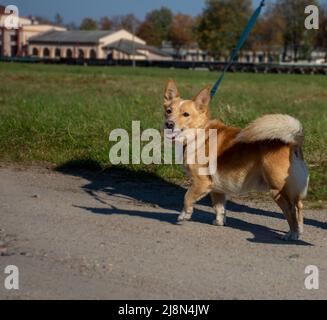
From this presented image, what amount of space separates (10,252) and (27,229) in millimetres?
827

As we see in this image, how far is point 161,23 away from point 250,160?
501ft

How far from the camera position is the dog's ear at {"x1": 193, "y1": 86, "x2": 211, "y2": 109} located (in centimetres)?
774

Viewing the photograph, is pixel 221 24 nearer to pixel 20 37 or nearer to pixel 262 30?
pixel 262 30

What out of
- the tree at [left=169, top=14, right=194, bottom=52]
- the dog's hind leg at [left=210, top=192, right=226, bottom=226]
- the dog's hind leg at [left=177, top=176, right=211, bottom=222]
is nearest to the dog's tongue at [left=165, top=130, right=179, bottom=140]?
the dog's hind leg at [left=177, top=176, right=211, bottom=222]

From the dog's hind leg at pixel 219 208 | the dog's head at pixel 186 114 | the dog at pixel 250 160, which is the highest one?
the dog's head at pixel 186 114

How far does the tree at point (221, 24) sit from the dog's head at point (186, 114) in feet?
346

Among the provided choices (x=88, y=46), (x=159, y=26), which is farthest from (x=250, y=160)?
(x=159, y=26)

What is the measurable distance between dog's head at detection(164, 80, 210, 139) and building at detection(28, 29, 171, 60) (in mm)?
128344

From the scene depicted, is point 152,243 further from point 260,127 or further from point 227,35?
point 227,35

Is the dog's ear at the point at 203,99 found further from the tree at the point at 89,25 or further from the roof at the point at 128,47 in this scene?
the tree at the point at 89,25

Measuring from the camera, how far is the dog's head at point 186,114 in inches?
302

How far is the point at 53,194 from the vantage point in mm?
9219

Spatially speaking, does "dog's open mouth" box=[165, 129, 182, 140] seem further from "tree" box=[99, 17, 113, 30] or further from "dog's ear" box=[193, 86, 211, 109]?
"tree" box=[99, 17, 113, 30]

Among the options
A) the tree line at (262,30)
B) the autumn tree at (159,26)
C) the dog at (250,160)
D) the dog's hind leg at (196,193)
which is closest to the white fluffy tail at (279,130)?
the dog at (250,160)
